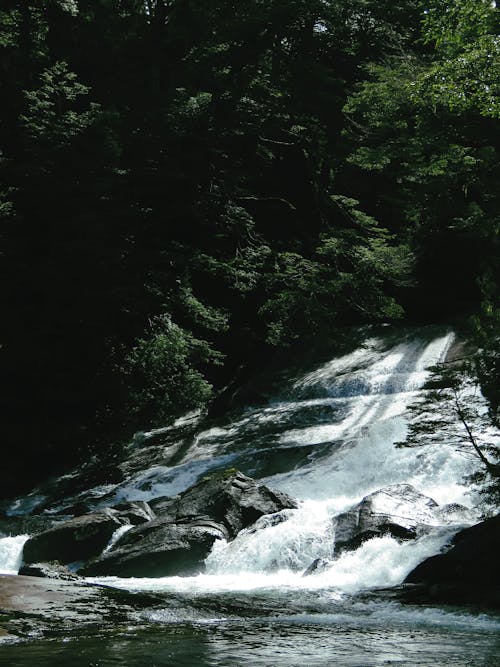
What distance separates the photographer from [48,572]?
12461 millimetres

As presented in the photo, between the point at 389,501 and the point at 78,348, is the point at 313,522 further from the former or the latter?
the point at 78,348

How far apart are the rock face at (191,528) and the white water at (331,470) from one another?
376mm

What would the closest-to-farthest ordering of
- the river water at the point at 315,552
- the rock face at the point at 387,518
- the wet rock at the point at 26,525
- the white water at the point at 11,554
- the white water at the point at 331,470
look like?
1. the river water at the point at 315,552
2. the white water at the point at 331,470
3. the rock face at the point at 387,518
4. the white water at the point at 11,554
5. the wet rock at the point at 26,525

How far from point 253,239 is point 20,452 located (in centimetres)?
969

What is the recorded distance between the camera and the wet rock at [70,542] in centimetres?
1390

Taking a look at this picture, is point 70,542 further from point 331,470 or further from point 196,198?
point 196,198

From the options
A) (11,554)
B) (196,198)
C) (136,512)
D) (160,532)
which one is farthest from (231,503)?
(196,198)

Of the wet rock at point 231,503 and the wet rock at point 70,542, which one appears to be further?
the wet rock at point 70,542

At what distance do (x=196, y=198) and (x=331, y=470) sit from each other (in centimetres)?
1122

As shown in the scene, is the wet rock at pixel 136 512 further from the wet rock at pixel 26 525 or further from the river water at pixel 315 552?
the river water at pixel 315 552

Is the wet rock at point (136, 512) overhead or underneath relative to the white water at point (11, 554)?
overhead

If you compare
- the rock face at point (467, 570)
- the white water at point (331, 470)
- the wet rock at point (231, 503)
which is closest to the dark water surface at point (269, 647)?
the rock face at point (467, 570)

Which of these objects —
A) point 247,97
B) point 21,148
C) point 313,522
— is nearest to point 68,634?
point 313,522

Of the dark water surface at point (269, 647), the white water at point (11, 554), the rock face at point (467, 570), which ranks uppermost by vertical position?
the dark water surface at point (269, 647)
